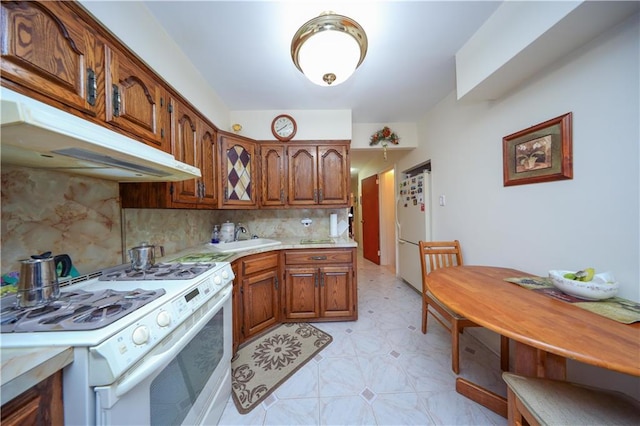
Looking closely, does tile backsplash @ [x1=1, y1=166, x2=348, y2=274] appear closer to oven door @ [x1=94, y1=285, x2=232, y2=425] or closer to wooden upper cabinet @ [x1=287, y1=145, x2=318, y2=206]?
oven door @ [x1=94, y1=285, x2=232, y2=425]

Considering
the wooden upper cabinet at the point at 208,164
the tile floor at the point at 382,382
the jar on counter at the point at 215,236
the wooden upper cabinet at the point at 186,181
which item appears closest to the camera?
the tile floor at the point at 382,382

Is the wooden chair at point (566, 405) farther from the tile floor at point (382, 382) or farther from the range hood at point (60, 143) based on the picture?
the range hood at point (60, 143)

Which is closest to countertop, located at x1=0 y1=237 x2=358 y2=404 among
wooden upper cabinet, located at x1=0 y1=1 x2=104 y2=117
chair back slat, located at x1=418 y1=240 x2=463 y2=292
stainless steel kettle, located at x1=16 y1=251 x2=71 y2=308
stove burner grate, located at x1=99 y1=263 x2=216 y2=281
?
stainless steel kettle, located at x1=16 y1=251 x2=71 y2=308

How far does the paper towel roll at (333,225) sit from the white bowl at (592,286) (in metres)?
1.85

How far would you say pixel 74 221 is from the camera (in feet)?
3.66

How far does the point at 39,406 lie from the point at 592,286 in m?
2.02

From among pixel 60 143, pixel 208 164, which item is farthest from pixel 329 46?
pixel 208 164

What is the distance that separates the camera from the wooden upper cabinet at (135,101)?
3.24 ft

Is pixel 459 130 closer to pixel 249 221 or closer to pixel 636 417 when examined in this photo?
pixel 636 417

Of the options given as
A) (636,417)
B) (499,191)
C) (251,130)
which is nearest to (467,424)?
(636,417)

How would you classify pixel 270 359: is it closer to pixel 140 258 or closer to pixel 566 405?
pixel 140 258

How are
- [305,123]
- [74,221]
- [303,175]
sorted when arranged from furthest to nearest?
[305,123] → [303,175] → [74,221]

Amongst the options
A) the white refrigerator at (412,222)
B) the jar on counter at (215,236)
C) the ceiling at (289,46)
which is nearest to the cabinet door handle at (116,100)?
the ceiling at (289,46)

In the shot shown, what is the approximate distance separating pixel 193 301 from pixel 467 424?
163 centimetres
